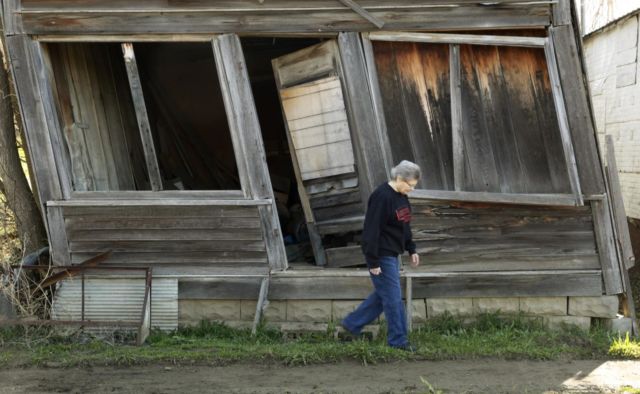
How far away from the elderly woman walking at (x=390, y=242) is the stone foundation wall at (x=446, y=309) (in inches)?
A: 29.0

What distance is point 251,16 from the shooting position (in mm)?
6246

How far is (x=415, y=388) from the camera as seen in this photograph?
201 inches

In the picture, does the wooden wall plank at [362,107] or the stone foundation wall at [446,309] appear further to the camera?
the stone foundation wall at [446,309]

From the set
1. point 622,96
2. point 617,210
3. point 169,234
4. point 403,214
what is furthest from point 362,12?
point 622,96

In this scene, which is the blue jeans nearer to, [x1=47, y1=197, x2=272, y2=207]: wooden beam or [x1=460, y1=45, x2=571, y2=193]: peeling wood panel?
[x1=460, y1=45, x2=571, y2=193]: peeling wood panel

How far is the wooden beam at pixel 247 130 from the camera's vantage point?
630cm

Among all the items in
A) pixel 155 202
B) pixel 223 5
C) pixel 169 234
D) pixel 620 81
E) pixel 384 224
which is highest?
pixel 223 5

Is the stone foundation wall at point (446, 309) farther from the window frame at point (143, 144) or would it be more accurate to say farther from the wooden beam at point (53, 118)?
the wooden beam at point (53, 118)

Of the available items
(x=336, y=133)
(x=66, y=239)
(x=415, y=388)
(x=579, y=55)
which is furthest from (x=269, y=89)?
(x=415, y=388)

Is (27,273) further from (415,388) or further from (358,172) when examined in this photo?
(415,388)

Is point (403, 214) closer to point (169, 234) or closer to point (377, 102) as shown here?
point (377, 102)

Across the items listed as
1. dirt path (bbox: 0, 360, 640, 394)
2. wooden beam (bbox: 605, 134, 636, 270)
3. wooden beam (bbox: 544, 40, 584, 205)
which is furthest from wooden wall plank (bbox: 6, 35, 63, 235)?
wooden beam (bbox: 605, 134, 636, 270)

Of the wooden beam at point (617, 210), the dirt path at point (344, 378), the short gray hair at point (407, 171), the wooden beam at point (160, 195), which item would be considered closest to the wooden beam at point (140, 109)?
the wooden beam at point (160, 195)

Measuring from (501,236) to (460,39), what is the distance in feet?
6.32
